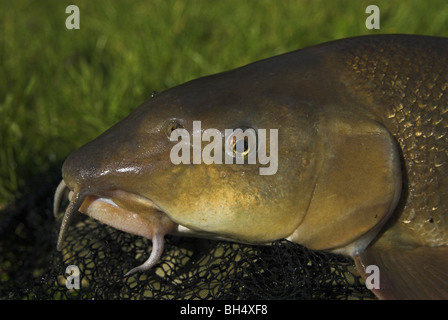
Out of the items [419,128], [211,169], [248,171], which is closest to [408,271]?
[419,128]

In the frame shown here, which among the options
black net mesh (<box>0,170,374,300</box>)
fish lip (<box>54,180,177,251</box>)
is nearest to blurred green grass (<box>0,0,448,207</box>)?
black net mesh (<box>0,170,374,300</box>)

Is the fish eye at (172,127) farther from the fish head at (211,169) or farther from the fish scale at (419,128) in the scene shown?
the fish scale at (419,128)

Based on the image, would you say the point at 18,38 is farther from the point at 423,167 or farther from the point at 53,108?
the point at 423,167

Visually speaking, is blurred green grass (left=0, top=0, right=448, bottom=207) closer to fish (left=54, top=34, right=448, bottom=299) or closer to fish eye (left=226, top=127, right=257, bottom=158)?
fish (left=54, top=34, right=448, bottom=299)

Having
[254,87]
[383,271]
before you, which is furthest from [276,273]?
[254,87]

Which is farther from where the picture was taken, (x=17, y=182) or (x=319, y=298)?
(x=17, y=182)

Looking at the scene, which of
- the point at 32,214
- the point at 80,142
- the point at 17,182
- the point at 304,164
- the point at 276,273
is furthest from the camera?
the point at 80,142
